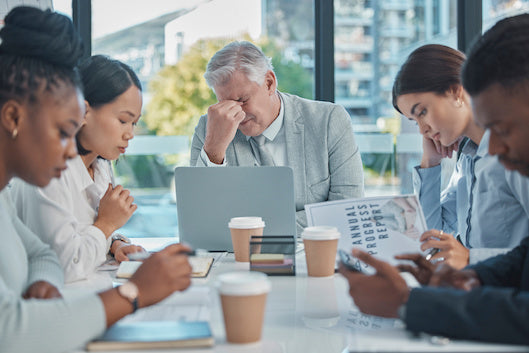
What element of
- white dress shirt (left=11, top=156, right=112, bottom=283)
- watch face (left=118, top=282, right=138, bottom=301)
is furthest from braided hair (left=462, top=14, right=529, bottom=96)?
white dress shirt (left=11, top=156, right=112, bottom=283)

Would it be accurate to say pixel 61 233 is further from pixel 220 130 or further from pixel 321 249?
pixel 220 130

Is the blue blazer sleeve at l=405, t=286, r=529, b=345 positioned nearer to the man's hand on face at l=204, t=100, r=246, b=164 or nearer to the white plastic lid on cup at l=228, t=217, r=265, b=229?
the white plastic lid on cup at l=228, t=217, r=265, b=229

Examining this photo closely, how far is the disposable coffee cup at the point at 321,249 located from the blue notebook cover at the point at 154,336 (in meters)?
0.51

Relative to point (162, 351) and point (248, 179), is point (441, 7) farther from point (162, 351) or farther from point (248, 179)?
point (162, 351)

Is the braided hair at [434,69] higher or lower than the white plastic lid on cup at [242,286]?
higher

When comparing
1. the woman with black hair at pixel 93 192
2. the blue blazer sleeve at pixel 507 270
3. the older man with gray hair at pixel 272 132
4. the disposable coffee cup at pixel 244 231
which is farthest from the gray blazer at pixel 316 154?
the blue blazer sleeve at pixel 507 270

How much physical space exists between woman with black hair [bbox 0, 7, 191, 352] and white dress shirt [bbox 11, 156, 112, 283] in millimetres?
158

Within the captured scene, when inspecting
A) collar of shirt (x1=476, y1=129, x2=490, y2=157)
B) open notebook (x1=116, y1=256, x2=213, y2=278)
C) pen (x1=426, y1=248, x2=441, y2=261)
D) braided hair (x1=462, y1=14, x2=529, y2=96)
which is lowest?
open notebook (x1=116, y1=256, x2=213, y2=278)

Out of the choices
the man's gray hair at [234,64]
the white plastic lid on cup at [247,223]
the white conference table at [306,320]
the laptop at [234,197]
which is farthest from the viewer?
the man's gray hair at [234,64]

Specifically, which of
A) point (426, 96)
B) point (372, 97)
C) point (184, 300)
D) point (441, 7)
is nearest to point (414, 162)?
point (372, 97)

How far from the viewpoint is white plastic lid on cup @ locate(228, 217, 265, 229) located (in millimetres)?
1589

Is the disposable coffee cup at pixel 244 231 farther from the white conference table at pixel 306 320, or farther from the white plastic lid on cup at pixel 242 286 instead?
the white plastic lid on cup at pixel 242 286

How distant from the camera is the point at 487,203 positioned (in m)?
1.75

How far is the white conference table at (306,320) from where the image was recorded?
82cm
